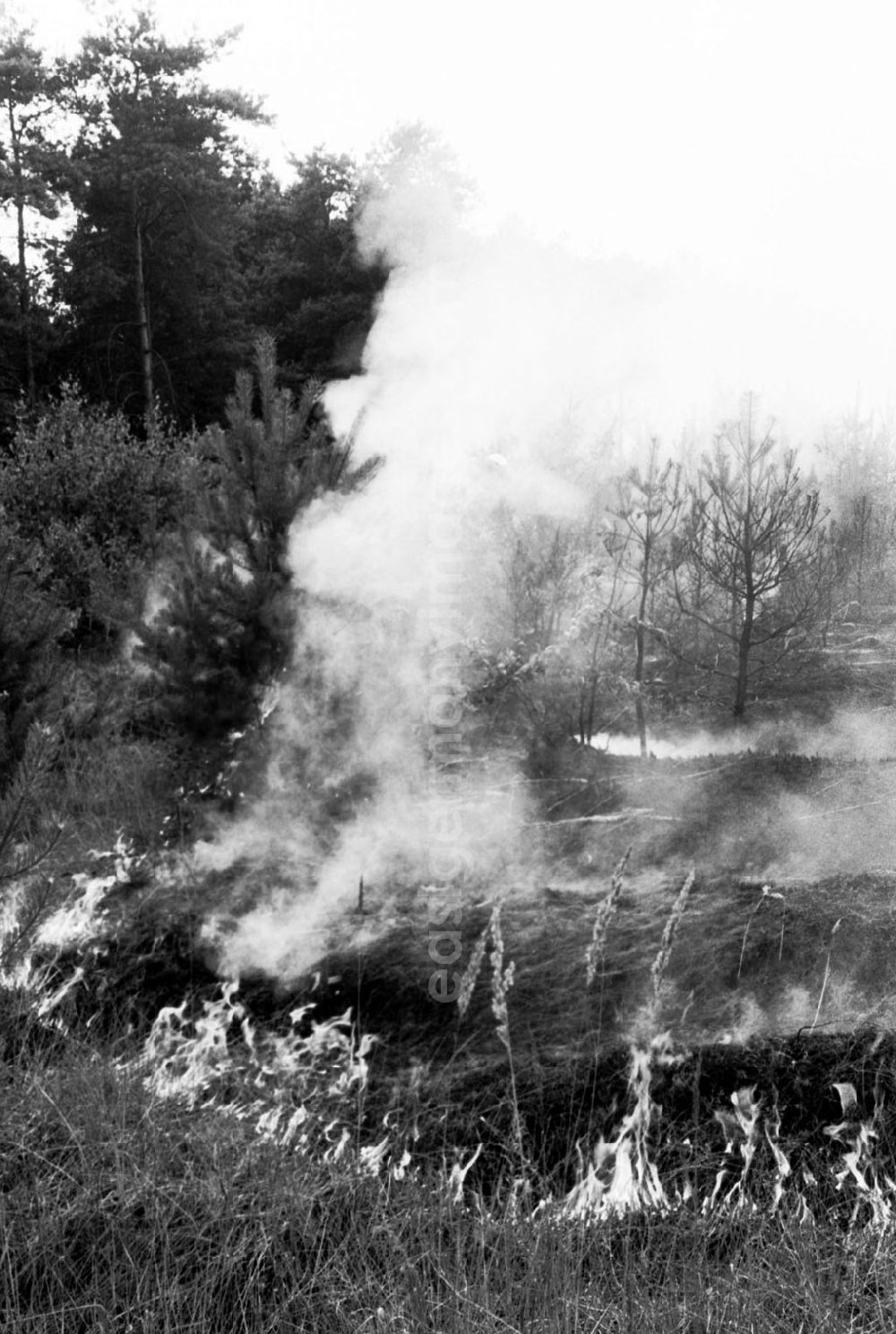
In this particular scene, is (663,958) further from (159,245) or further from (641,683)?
(159,245)

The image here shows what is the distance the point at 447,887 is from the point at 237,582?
214 centimetres

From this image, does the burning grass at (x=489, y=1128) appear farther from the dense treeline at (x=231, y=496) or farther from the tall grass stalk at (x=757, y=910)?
the dense treeline at (x=231, y=496)

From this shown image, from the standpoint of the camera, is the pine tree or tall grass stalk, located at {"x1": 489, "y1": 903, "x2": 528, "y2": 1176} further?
the pine tree

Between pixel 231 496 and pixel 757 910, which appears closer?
pixel 757 910

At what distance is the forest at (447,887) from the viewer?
2.73 meters

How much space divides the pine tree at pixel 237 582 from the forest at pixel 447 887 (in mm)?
20

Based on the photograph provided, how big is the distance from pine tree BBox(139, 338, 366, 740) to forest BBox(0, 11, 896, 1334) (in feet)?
0.07

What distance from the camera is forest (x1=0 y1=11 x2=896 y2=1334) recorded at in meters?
2.73

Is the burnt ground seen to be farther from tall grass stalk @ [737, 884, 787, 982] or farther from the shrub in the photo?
the shrub

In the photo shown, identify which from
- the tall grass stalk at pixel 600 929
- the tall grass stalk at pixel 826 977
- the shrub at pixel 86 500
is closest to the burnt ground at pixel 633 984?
the tall grass stalk at pixel 826 977

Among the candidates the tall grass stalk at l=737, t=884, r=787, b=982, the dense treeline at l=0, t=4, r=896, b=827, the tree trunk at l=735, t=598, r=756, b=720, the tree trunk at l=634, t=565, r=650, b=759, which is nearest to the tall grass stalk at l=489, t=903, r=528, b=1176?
the tall grass stalk at l=737, t=884, r=787, b=982

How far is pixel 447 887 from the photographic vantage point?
14.5ft

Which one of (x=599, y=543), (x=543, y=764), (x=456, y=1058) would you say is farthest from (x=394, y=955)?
(x=599, y=543)

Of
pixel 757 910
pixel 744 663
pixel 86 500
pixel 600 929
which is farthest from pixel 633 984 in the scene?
pixel 86 500
